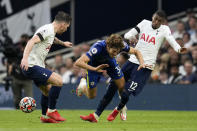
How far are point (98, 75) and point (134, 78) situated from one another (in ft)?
2.83

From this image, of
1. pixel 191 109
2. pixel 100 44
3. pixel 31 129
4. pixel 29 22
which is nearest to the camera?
Result: pixel 31 129

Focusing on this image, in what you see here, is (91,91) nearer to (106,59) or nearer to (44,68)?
(106,59)

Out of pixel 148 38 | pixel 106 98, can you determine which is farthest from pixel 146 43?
pixel 106 98

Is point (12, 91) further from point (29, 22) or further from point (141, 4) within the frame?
point (141, 4)

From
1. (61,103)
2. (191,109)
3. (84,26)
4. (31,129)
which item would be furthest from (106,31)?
(31,129)

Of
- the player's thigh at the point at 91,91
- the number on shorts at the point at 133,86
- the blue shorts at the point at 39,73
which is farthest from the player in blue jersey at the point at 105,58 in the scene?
the blue shorts at the point at 39,73

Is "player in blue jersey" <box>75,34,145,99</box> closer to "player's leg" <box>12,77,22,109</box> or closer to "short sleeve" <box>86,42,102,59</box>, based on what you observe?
"short sleeve" <box>86,42,102,59</box>

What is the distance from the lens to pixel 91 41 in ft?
71.6

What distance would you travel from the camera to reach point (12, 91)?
56.7ft

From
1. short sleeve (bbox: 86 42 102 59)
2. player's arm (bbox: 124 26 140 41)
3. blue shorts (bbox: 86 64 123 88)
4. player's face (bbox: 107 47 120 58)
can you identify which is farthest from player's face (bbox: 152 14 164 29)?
short sleeve (bbox: 86 42 102 59)

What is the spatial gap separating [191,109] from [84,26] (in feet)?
24.2

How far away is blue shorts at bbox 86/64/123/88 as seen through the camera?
10.9m

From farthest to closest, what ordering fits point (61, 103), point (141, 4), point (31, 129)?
point (141, 4) < point (61, 103) < point (31, 129)

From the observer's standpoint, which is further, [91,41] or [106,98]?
[91,41]
